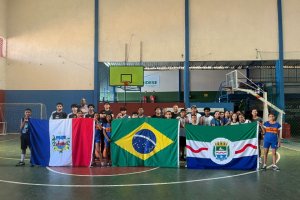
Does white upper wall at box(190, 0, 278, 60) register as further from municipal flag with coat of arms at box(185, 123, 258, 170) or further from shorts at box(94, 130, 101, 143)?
shorts at box(94, 130, 101, 143)

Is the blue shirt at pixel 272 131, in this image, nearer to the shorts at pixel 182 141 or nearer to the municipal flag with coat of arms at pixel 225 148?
the municipal flag with coat of arms at pixel 225 148

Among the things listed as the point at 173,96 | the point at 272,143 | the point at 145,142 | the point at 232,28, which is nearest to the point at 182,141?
the point at 145,142

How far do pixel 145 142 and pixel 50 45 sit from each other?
48.2ft

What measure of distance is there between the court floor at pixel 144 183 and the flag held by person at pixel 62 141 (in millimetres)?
424

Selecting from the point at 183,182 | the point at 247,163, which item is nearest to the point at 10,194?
the point at 183,182

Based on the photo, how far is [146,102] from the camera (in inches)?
1008

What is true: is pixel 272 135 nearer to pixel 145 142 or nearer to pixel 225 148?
pixel 225 148

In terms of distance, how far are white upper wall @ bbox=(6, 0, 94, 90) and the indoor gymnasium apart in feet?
0.22

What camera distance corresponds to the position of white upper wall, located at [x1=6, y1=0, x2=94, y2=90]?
2084cm

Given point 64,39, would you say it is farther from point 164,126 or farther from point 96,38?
point 164,126

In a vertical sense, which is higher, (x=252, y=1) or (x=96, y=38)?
(x=252, y=1)

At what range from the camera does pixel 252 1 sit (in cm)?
2041

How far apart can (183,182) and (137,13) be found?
623 inches

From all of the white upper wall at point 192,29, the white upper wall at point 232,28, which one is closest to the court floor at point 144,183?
the white upper wall at point 232,28
